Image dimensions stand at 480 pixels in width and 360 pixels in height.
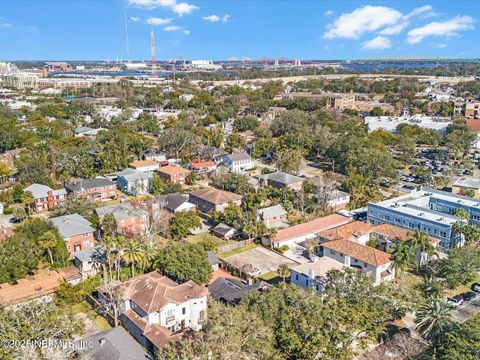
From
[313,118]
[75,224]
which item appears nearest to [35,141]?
[75,224]

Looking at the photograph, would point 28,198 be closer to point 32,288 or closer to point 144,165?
point 144,165

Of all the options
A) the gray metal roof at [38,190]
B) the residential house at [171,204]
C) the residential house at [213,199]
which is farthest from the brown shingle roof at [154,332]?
the gray metal roof at [38,190]

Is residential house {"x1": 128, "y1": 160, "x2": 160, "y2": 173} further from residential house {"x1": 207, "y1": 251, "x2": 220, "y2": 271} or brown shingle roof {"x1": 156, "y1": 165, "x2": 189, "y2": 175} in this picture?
residential house {"x1": 207, "y1": 251, "x2": 220, "y2": 271}

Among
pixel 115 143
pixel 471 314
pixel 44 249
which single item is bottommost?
pixel 471 314

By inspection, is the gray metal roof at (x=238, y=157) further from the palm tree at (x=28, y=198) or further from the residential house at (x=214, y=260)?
the residential house at (x=214, y=260)

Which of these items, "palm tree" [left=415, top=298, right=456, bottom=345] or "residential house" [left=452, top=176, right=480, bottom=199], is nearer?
"palm tree" [left=415, top=298, right=456, bottom=345]

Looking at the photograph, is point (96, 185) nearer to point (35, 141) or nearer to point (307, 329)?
point (35, 141)

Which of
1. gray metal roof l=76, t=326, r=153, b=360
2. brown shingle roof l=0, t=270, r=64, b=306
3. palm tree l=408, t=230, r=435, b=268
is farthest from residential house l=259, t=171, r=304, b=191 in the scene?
gray metal roof l=76, t=326, r=153, b=360
